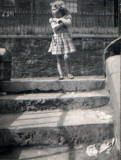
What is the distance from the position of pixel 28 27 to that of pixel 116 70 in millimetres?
5739

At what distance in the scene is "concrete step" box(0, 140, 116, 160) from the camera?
2223 millimetres

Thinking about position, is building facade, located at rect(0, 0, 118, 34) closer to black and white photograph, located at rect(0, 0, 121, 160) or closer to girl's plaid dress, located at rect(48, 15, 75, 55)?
girl's plaid dress, located at rect(48, 15, 75, 55)

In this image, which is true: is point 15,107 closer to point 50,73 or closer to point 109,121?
point 109,121

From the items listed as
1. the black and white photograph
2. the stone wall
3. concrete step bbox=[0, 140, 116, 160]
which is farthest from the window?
concrete step bbox=[0, 140, 116, 160]

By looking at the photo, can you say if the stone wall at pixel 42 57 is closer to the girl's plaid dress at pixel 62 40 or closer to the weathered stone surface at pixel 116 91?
the girl's plaid dress at pixel 62 40

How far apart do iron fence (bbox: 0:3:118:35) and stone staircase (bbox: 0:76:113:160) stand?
467cm

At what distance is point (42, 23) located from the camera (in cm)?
741

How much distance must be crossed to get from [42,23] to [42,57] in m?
1.37

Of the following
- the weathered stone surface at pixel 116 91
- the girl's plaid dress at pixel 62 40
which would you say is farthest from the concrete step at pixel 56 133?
the girl's plaid dress at pixel 62 40

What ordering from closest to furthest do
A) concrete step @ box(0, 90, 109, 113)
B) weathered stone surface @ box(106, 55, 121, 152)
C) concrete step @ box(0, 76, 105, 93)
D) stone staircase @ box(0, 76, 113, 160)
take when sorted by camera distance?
weathered stone surface @ box(106, 55, 121, 152)
stone staircase @ box(0, 76, 113, 160)
concrete step @ box(0, 90, 109, 113)
concrete step @ box(0, 76, 105, 93)

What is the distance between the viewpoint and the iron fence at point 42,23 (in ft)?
24.2

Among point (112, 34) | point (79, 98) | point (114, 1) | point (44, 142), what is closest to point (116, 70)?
point (79, 98)

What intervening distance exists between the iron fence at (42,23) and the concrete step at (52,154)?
5580mm

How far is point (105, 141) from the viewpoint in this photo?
2.43 metres
